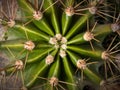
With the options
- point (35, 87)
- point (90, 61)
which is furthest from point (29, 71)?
point (90, 61)

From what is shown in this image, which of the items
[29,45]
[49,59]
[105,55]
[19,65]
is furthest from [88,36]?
[19,65]

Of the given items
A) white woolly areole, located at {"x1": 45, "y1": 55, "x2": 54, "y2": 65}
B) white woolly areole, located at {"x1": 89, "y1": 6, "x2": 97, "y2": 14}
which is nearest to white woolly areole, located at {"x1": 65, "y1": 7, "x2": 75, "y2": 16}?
white woolly areole, located at {"x1": 89, "y1": 6, "x2": 97, "y2": 14}

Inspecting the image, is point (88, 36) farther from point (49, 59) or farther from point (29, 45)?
point (29, 45)

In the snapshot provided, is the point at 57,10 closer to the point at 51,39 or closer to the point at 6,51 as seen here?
the point at 51,39

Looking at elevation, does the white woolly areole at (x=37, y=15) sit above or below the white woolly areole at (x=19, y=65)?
above

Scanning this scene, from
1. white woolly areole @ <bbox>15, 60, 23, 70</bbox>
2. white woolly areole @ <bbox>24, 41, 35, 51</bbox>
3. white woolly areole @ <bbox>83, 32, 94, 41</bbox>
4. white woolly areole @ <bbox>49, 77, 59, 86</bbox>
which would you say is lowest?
white woolly areole @ <bbox>49, 77, 59, 86</bbox>

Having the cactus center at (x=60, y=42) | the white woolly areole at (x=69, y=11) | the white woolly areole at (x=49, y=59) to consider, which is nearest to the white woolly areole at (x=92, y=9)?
the white woolly areole at (x=69, y=11)

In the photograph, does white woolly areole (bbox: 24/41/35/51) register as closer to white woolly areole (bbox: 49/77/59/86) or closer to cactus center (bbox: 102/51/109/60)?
white woolly areole (bbox: 49/77/59/86)

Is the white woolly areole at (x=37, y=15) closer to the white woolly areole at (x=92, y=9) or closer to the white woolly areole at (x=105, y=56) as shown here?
the white woolly areole at (x=92, y=9)
